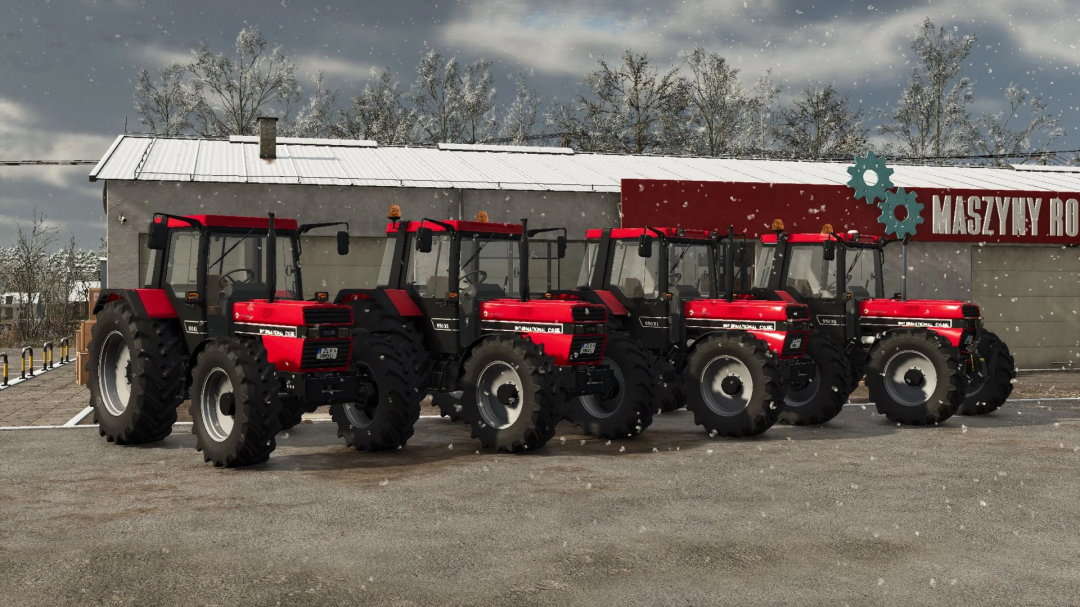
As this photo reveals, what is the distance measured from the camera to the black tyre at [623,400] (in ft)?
36.7

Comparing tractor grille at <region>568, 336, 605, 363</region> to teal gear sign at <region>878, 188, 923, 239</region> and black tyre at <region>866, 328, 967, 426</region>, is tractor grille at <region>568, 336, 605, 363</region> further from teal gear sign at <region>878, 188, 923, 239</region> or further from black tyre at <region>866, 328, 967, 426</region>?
teal gear sign at <region>878, 188, 923, 239</region>

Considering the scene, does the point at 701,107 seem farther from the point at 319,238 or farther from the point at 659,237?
the point at 659,237

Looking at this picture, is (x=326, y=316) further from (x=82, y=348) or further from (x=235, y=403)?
(x=82, y=348)

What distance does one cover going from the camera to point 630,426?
1128 centimetres

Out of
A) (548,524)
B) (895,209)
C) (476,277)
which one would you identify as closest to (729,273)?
(476,277)

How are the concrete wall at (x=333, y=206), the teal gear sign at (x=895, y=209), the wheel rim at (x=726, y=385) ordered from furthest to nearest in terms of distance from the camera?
the teal gear sign at (x=895, y=209), the concrete wall at (x=333, y=206), the wheel rim at (x=726, y=385)

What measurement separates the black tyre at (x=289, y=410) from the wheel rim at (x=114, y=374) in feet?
6.02

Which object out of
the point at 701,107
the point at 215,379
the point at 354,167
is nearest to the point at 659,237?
the point at 215,379

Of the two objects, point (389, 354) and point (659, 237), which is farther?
point (659, 237)

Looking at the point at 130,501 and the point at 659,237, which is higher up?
the point at 659,237

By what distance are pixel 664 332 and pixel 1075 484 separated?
4.94 meters

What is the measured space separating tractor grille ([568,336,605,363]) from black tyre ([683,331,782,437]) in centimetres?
151

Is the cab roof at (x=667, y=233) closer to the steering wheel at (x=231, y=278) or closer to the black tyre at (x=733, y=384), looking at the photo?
the black tyre at (x=733, y=384)

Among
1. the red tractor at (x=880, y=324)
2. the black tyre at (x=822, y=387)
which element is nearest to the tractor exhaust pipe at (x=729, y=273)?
the red tractor at (x=880, y=324)
